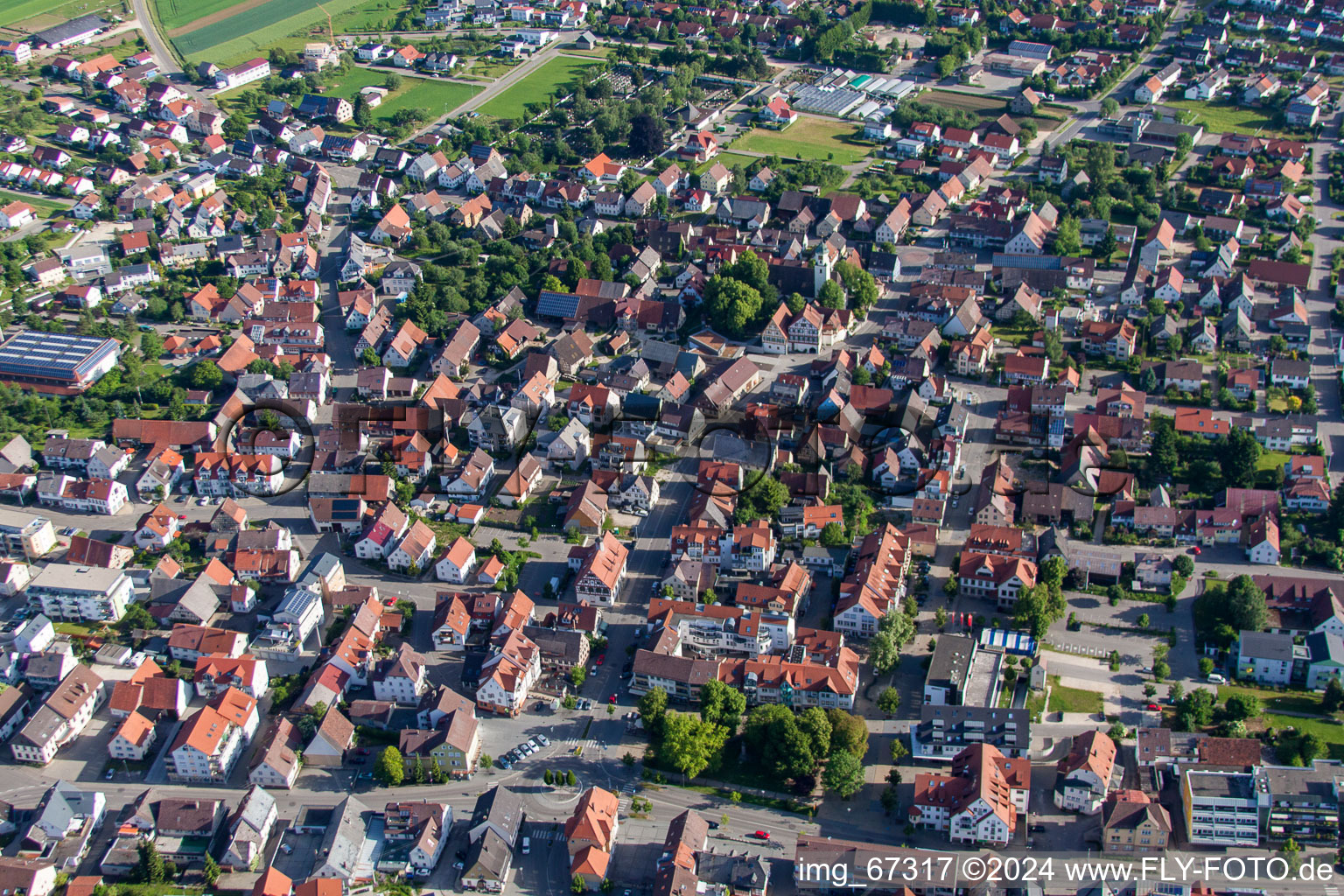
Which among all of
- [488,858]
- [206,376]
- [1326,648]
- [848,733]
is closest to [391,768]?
[488,858]

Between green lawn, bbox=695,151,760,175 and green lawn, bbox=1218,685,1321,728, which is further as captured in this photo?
green lawn, bbox=695,151,760,175

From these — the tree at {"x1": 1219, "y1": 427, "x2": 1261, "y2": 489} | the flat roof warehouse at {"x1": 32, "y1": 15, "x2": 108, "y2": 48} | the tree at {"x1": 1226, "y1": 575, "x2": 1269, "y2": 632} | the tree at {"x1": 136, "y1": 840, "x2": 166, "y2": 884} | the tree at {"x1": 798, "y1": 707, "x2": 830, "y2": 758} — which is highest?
the flat roof warehouse at {"x1": 32, "y1": 15, "x2": 108, "y2": 48}

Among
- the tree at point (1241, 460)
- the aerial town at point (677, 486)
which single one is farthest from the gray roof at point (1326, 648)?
the tree at point (1241, 460)

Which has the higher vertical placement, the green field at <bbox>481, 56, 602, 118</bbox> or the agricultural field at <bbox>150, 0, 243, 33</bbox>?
the agricultural field at <bbox>150, 0, 243, 33</bbox>

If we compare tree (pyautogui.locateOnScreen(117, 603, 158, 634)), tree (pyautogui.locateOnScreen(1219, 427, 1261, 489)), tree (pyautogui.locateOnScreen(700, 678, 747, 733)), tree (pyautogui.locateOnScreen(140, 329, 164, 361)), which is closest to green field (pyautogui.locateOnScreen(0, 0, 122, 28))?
tree (pyautogui.locateOnScreen(140, 329, 164, 361))

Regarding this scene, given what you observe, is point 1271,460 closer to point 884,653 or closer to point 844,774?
point 884,653

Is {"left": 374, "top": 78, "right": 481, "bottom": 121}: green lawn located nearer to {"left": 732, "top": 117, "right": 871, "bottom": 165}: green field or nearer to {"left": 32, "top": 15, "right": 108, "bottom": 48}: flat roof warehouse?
{"left": 732, "top": 117, "right": 871, "bottom": 165}: green field

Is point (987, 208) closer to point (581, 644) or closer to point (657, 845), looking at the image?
point (581, 644)
